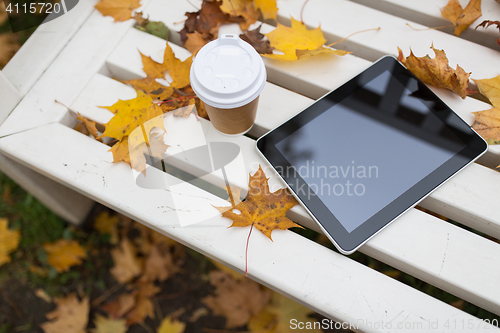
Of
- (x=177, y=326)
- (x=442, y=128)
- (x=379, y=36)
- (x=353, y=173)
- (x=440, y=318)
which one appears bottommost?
(x=177, y=326)

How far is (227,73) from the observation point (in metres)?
0.65

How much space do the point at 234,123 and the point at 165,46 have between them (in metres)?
0.36

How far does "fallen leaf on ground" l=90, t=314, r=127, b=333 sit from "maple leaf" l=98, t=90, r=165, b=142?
0.85 meters

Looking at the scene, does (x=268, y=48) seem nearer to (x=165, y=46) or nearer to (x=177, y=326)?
(x=165, y=46)

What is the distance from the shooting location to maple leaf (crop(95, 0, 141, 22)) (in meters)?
0.97

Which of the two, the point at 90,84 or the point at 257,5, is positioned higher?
the point at 257,5

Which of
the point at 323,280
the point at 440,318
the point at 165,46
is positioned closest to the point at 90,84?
the point at 165,46

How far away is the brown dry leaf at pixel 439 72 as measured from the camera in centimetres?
83

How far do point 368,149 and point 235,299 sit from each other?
830 millimetres

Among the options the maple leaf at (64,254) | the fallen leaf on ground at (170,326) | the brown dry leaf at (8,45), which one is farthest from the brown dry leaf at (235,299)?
the brown dry leaf at (8,45)

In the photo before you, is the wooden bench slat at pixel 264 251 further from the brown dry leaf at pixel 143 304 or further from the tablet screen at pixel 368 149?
the brown dry leaf at pixel 143 304

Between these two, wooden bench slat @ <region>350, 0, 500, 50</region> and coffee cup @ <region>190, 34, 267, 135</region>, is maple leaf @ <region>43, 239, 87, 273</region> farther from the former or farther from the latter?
wooden bench slat @ <region>350, 0, 500, 50</region>

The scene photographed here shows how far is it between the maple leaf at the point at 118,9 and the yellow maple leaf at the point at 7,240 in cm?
107

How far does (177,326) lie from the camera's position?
1.28m
